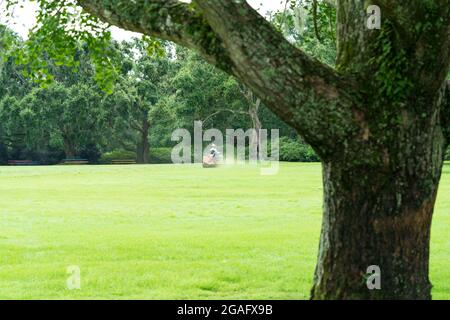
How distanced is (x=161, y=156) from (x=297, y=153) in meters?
18.3

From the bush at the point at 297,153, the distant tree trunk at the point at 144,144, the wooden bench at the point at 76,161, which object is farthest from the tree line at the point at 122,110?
the wooden bench at the point at 76,161

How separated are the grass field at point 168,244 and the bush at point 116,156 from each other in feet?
144

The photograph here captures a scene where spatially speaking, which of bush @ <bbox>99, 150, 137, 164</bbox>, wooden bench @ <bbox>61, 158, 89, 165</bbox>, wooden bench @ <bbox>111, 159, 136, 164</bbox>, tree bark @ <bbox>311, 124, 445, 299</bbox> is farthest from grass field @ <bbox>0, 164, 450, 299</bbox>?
bush @ <bbox>99, 150, 137, 164</bbox>

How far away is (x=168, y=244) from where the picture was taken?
40.3 ft

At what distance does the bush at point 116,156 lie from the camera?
2606 inches

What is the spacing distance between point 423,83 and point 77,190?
785 inches

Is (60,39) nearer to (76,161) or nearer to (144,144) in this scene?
(76,161)

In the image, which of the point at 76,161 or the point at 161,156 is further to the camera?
the point at 161,156

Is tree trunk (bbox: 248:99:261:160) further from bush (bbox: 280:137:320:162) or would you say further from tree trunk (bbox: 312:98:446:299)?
tree trunk (bbox: 312:98:446:299)

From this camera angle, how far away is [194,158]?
59.5m

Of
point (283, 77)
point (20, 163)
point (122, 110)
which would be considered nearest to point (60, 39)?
point (283, 77)

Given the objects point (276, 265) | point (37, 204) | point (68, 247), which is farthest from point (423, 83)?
point (37, 204)

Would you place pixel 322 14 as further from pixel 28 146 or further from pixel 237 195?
pixel 28 146
